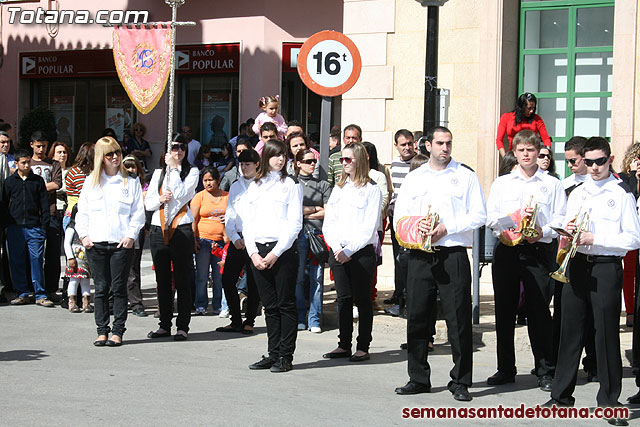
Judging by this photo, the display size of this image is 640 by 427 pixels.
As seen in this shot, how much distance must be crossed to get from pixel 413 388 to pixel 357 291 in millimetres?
1620

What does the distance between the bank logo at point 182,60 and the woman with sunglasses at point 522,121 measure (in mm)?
11238

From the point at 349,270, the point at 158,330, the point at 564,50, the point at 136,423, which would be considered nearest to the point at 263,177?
the point at 349,270

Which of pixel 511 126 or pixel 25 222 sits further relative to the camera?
pixel 511 126

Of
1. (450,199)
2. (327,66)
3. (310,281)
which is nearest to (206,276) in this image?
(310,281)

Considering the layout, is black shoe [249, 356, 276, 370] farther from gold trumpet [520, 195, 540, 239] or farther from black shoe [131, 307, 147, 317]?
black shoe [131, 307, 147, 317]

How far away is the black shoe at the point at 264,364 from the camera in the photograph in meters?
8.36

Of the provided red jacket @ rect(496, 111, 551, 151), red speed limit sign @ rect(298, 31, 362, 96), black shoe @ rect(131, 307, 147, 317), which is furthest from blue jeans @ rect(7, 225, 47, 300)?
red jacket @ rect(496, 111, 551, 151)

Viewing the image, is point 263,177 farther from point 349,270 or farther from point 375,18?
point 375,18

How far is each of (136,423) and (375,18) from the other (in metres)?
9.12

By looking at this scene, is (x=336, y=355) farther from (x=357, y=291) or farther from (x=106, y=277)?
(x=106, y=277)

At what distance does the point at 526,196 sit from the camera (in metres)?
7.96

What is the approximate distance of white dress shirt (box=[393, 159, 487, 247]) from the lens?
7.42 meters

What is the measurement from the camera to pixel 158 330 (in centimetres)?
999

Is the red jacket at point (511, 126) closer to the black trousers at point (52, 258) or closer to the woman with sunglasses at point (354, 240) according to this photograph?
the woman with sunglasses at point (354, 240)
